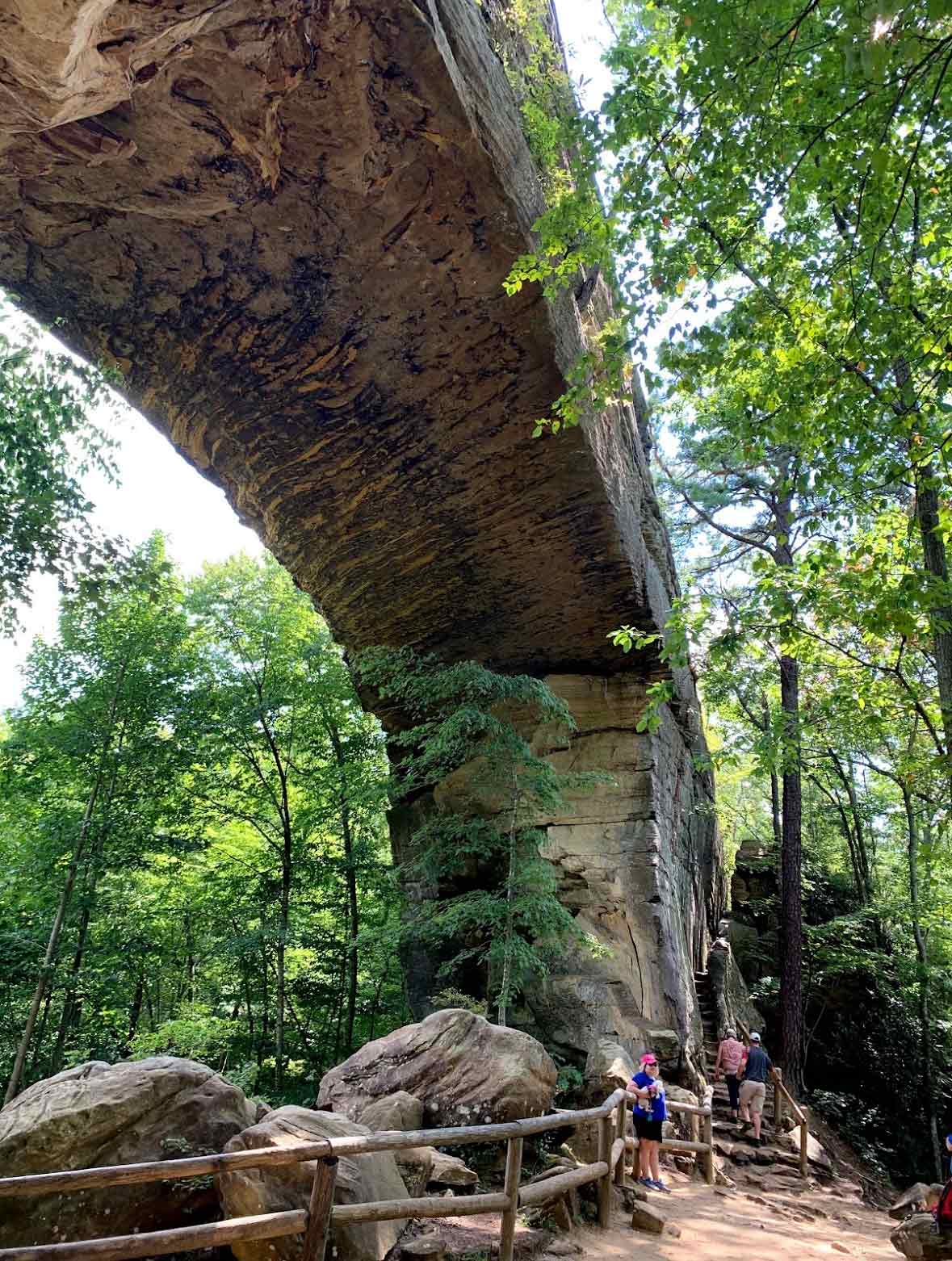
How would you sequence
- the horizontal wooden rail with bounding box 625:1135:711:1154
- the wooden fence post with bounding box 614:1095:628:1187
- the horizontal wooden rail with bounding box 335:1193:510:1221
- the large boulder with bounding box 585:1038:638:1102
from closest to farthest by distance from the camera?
the horizontal wooden rail with bounding box 335:1193:510:1221 → the wooden fence post with bounding box 614:1095:628:1187 → the horizontal wooden rail with bounding box 625:1135:711:1154 → the large boulder with bounding box 585:1038:638:1102

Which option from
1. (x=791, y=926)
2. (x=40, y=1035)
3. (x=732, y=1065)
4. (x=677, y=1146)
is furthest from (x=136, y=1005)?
(x=791, y=926)

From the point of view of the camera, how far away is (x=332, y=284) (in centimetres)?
693

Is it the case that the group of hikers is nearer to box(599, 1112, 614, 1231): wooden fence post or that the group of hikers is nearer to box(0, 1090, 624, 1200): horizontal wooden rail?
box(599, 1112, 614, 1231): wooden fence post

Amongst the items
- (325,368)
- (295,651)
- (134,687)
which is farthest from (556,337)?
(134,687)

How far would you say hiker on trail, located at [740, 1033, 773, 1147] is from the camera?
10.3m

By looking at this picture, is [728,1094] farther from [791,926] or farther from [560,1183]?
[560,1183]

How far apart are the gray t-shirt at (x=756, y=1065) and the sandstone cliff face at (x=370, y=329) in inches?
47.8

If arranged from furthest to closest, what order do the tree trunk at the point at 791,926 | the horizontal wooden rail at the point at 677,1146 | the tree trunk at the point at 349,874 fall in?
1. the tree trunk at the point at 791,926
2. the tree trunk at the point at 349,874
3. the horizontal wooden rail at the point at 677,1146

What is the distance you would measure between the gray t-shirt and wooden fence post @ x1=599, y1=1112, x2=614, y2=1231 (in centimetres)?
573

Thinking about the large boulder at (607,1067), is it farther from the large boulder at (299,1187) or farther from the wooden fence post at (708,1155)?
the large boulder at (299,1187)

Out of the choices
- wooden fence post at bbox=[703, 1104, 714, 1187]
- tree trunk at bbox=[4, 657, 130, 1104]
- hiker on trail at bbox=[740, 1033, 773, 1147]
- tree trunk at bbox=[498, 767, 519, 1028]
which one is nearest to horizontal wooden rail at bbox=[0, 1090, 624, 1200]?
tree trunk at bbox=[498, 767, 519, 1028]

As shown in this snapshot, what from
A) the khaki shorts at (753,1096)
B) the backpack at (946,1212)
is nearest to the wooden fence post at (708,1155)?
the backpack at (946,1212)

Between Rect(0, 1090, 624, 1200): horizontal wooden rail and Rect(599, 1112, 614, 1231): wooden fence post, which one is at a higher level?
Rect(0, 1090, 624, 1200): horizontal wooden rail

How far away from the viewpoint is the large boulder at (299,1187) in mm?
3445
